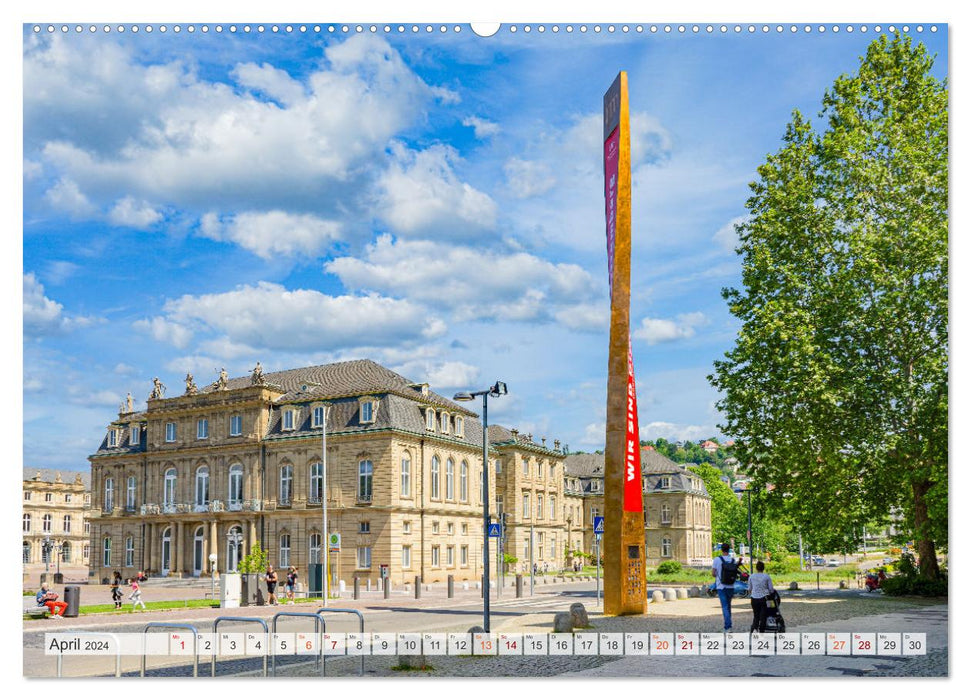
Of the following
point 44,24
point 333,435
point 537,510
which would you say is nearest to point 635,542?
point 44,24

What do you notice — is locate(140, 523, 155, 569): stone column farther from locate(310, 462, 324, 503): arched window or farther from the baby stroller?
the baby stroller

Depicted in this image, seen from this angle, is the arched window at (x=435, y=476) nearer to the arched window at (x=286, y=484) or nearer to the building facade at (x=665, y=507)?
the arched window at (x=286, y=484)

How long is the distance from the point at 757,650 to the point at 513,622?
9783mm

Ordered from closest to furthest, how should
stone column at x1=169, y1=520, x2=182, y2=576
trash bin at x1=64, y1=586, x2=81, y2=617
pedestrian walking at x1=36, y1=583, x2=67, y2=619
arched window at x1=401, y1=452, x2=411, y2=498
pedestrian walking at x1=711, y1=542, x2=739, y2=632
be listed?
1. pedestrian walking at x1=711, y1=542, x2=739, y2=632
2. pedestrian walking at x1=36, y1=583, x2=67, y2=619
3. trash bin at x1=64, y1=586, x2=81, y2=617
4. arched window at x1=401, y1=452, x2=411, y2=498
5. stone column at x1=169, y1=520, x2=182, y2=576

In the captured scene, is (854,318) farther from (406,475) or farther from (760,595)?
(406,475)

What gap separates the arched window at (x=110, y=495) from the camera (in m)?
61.4

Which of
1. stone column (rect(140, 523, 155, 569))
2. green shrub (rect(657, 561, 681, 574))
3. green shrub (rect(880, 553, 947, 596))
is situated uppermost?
green shrub (rect(880, 553, 947, 596))

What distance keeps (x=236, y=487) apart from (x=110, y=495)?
31.7 feet

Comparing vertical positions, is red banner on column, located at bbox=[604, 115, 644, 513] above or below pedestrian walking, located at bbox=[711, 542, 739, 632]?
above

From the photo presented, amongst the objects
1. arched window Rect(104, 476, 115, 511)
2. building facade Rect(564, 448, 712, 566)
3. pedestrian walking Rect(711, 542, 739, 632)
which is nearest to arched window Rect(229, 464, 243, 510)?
arched window Rect(104, 476, 115, 511)

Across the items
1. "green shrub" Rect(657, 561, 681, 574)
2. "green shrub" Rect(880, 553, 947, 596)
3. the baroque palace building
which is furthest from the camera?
"green shrub" Rect(657, 561, 681, 574)

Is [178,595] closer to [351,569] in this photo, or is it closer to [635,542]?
[351,569]

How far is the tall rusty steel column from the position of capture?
19656 millimetres

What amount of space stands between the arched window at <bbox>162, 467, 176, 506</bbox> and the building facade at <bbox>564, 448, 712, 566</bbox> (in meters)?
42.5
